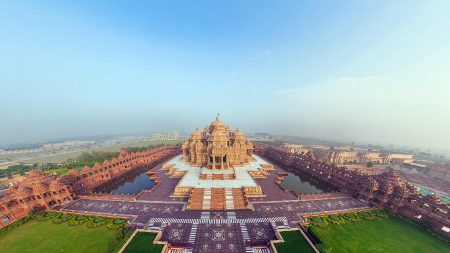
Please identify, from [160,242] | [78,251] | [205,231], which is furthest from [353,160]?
[78,251]

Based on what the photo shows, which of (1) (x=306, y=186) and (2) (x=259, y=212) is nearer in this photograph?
(2) (x=259, y=212)

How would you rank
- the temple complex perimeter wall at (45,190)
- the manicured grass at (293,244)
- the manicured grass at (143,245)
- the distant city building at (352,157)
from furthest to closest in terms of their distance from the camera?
1. the distant city building at (352,157)
2. the temple complex perimeter wall at (45,190)
3. the manicured grass at (293,244)
4. the manicured grass at (143,245)

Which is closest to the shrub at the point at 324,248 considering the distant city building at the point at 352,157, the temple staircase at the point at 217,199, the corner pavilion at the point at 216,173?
the corner pavilion at the point at 216,173

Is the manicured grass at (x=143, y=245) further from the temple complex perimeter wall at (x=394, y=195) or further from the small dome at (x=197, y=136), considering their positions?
the temple complex perimeter wall at (x=394, y=195)

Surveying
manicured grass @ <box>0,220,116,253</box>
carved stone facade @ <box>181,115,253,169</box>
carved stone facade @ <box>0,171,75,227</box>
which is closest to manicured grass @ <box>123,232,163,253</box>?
manicured grass @ <box>0,220,116,253</box>

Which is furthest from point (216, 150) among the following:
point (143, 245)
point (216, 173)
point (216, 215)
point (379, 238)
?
point (379, 238)

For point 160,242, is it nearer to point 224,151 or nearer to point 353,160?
point 224,151
